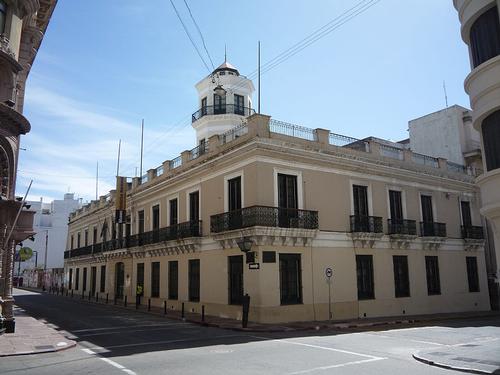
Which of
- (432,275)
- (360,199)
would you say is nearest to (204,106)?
(360,199)

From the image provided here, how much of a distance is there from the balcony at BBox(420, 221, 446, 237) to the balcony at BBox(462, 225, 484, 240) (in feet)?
8.33

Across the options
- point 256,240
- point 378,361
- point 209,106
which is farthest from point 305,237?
point 209,106

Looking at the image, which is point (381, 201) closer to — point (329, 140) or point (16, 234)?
point (329, 140)

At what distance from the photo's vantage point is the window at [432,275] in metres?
27.2

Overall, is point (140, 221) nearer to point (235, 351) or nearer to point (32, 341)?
point (32, 341)

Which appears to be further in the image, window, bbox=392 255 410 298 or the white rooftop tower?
the white rooftop tower

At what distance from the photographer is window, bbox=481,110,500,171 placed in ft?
37.0

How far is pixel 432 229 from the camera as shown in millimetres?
27422

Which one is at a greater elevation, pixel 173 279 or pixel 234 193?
pixel 234 193

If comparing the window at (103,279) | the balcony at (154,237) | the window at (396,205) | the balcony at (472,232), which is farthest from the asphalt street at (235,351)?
the window at (103,279)

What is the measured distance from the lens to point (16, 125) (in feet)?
54.1

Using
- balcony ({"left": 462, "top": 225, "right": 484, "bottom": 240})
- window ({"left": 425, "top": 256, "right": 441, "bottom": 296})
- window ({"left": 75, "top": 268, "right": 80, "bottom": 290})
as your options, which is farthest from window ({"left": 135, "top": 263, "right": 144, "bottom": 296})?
balcony ({"left": 462, "top": 225, "right": 484, "bottom": 240})

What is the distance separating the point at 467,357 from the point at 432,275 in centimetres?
1714

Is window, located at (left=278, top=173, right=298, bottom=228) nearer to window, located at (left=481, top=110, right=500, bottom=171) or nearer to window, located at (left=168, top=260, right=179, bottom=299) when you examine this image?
window, located at (left=168, top=260, right=179, bottom=299)
